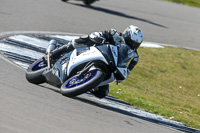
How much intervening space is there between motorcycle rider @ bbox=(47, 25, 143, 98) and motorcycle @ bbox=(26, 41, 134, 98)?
0.07 feet

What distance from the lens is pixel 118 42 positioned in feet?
23.1

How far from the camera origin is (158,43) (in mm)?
14977

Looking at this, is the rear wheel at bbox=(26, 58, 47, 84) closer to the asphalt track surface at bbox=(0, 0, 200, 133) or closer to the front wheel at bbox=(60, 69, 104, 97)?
the asphalt track surface at bbox=(0, 0, 200, 133)

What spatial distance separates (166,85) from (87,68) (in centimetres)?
468

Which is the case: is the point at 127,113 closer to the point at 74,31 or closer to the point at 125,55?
the point at 125,55

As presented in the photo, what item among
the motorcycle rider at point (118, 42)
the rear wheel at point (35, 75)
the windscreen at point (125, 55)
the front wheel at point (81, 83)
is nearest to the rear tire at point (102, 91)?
the motorcycle rider at point (118, 42)

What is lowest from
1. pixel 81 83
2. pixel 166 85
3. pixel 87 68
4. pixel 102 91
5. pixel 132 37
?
pixel 166 85

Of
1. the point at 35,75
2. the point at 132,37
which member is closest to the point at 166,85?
the point at 132,37

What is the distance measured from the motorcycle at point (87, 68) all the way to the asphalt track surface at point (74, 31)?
23cm

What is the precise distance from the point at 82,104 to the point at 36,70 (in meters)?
1.33

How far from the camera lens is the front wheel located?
615 cm

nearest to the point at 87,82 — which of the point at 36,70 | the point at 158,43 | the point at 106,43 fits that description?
the point at 106,43

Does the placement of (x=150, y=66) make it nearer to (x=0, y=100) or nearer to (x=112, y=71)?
(x=112, y=71)

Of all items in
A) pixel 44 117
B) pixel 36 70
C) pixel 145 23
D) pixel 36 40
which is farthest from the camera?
pixel 145 23
